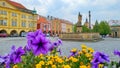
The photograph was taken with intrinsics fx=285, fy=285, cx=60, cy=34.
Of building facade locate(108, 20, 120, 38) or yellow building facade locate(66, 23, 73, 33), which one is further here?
yellow building facade locate(66, 23, 73, 33)

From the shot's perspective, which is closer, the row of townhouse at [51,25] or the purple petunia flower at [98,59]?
the purple petunia flower at [98,59]

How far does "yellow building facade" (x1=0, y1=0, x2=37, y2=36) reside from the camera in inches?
2857

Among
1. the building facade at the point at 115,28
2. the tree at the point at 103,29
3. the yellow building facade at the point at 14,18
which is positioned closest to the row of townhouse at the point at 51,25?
the yellow building facade at the point at 14,18

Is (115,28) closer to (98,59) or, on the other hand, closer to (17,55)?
(17,55)

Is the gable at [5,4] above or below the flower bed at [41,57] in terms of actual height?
above

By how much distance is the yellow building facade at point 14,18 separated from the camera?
7256cm

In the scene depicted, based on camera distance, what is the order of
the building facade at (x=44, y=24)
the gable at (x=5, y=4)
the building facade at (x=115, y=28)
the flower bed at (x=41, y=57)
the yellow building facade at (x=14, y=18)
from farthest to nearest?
the building facade at (x=115, y=28) < the building facade at (x=44, y=24) < the yellow building facade at (x=14, y=18) < the gable at (x=5, y=4) < the flower bed at (x=41, y=57)

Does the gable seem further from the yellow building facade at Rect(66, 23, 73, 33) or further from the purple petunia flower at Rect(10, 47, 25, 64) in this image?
the purple petunia flower at Rect(10, 47, 25, 64)

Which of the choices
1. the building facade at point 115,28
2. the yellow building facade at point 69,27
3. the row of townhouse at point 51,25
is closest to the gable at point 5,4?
the row of townhouse at point 51,25

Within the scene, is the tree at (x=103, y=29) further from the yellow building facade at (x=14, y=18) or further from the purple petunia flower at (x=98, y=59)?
the purple petunia flower at (x=98, y=59)

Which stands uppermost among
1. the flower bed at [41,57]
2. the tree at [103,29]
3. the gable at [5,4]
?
the gable at [5,4]

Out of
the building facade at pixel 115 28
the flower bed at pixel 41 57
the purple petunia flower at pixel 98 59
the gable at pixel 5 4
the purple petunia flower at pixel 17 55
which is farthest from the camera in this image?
the building facade at pixel 115 28

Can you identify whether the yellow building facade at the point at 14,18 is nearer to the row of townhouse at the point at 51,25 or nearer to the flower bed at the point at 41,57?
the row of townhouse at the point at 51,25

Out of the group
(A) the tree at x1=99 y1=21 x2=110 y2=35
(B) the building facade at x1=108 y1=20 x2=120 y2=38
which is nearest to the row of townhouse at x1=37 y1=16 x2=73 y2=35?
(A) the tree at x1=99 y1=21 x2=110 y2=35
